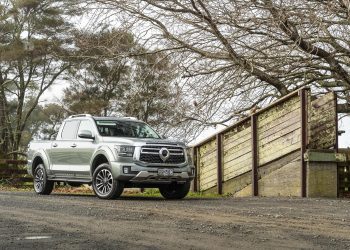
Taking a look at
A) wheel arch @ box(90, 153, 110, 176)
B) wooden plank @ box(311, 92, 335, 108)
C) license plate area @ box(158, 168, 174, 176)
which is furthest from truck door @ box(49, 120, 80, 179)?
wooden plank @ box(311, 92, 335, 108)

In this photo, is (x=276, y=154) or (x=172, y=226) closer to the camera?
(x=172, y=226)

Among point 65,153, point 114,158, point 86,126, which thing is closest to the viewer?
point 114,158

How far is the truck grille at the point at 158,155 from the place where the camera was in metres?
13.6

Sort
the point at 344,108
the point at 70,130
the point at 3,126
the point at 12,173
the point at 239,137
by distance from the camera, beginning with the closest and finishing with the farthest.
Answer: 1. the point at 70,130
2. the point at 239,137
3. the point at 344,108
4. the point at 12,173
5. the point at 3,126

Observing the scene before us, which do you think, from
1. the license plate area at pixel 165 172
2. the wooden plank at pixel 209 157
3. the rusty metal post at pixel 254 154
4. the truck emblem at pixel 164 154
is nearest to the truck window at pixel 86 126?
the truck emblem at pixel 164 154

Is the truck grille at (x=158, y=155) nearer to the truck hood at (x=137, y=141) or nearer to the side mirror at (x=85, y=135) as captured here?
the truck hood at (x=137, y=141)

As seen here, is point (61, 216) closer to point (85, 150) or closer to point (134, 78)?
point (85, 150)

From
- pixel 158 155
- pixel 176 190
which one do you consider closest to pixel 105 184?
pixel 158 155

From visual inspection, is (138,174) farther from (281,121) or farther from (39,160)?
(281,121)

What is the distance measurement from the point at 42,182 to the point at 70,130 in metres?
1.69

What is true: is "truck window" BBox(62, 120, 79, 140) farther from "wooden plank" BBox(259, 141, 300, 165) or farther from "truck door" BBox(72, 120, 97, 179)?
"wooden plank" BBox(259, 141, 300, 165)

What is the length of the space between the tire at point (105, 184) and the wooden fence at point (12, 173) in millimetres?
15160

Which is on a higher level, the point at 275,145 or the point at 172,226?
the point at 275,145

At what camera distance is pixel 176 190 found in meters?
14.8
